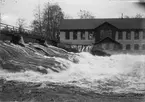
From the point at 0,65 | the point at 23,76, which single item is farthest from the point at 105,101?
the point at 0,65

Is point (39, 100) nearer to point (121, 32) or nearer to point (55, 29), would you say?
point (121, 32)

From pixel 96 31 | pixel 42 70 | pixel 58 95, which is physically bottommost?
pixel 42 70

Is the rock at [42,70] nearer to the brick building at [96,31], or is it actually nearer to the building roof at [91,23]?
the brick building at [96,31]

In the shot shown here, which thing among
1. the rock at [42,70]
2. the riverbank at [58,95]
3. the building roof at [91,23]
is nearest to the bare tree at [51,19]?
the building roof at [91,23]

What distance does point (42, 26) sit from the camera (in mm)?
50625

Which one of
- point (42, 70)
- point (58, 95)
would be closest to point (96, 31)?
point (42, 70)

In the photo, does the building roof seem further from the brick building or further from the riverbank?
the riverbank

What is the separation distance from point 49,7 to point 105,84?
41845 millimetres

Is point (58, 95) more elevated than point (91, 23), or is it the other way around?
point (91, 23)

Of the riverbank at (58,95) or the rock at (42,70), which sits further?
the rock at (42,70)

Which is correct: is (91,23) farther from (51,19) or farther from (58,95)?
(58,95)

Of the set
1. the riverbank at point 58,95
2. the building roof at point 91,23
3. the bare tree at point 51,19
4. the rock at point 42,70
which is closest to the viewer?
the riverbank at point 58,95

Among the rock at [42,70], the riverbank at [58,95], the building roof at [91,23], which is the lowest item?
the rock at [42,70]

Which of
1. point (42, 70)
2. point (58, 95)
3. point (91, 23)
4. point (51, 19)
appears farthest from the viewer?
point (51, 19)
